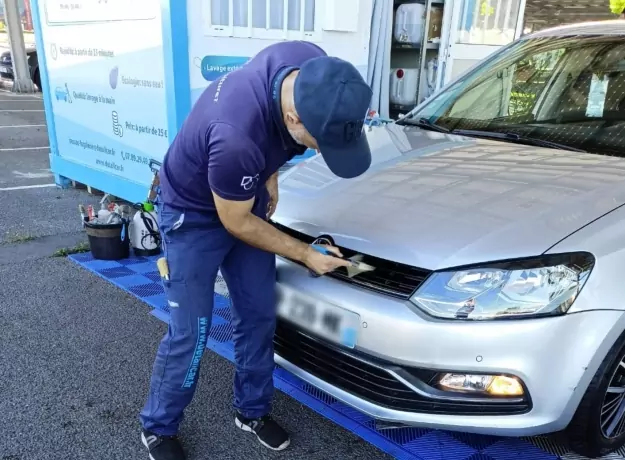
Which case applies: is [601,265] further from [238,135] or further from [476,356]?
[238,135]

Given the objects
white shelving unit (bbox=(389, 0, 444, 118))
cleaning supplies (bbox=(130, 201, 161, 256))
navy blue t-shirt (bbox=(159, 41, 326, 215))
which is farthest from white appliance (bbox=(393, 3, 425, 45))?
navy blue t-shirt (bbox=(159, 41, 326, 215))

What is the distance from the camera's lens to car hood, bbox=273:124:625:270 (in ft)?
5.98

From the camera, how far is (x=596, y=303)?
172 centimetres

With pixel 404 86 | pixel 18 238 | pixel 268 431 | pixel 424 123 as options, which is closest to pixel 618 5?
pixel 404 86

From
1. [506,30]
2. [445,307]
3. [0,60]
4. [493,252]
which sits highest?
[506,30]

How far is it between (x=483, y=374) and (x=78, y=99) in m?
4.85

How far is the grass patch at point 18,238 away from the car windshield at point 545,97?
315 centimetres

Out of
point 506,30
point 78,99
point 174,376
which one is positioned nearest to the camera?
point 174,376

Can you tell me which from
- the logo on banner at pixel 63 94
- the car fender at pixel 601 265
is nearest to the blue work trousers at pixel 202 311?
the car fender at pixel 601 265

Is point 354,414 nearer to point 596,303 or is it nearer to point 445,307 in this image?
point 445,307

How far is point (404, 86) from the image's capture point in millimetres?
6469

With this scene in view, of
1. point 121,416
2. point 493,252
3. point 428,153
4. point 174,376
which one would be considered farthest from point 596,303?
point 121,416

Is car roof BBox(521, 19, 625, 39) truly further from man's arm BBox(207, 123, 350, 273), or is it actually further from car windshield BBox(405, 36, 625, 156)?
man's arm BBox(207, 123, 350, 273)

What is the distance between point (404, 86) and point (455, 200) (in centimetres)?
470
